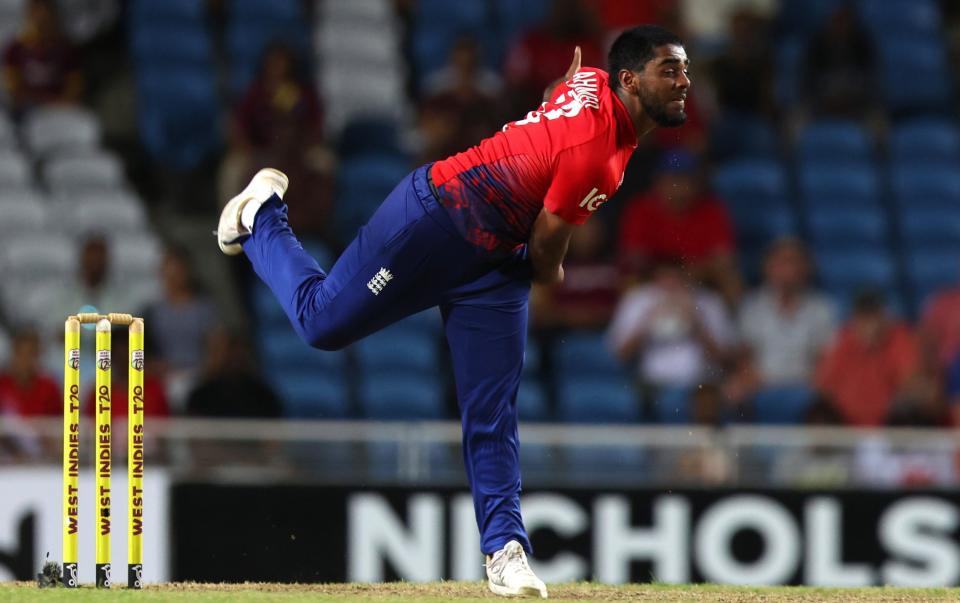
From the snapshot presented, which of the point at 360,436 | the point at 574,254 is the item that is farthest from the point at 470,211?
the point at 574,254

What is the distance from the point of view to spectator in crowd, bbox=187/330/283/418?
10.7 meters

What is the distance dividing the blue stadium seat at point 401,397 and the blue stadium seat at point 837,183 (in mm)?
3538

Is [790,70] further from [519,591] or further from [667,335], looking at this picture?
[519,591]

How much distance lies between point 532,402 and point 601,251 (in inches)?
53.5

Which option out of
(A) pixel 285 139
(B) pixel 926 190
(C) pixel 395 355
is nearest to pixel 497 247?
(C) pixel 395 355

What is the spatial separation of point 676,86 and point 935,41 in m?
8.93

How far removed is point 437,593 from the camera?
6980 millimetres

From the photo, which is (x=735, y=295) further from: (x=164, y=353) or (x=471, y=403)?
(x=471, y=403)

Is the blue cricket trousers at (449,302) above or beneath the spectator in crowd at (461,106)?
beneath

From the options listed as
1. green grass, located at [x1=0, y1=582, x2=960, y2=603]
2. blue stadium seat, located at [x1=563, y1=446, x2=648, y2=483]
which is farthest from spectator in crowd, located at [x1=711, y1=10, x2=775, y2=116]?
green grass, located at [x1=0, y1=582, x2=960, y2=603]

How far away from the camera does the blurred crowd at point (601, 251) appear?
36.9ft

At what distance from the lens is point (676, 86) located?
6.36 meters

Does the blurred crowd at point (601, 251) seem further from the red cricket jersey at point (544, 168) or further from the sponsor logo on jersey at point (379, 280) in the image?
the red cricket jersey at point (544, 168)

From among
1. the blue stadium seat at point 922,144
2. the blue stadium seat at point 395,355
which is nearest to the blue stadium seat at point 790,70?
the blue stadium seat at point 922,144
